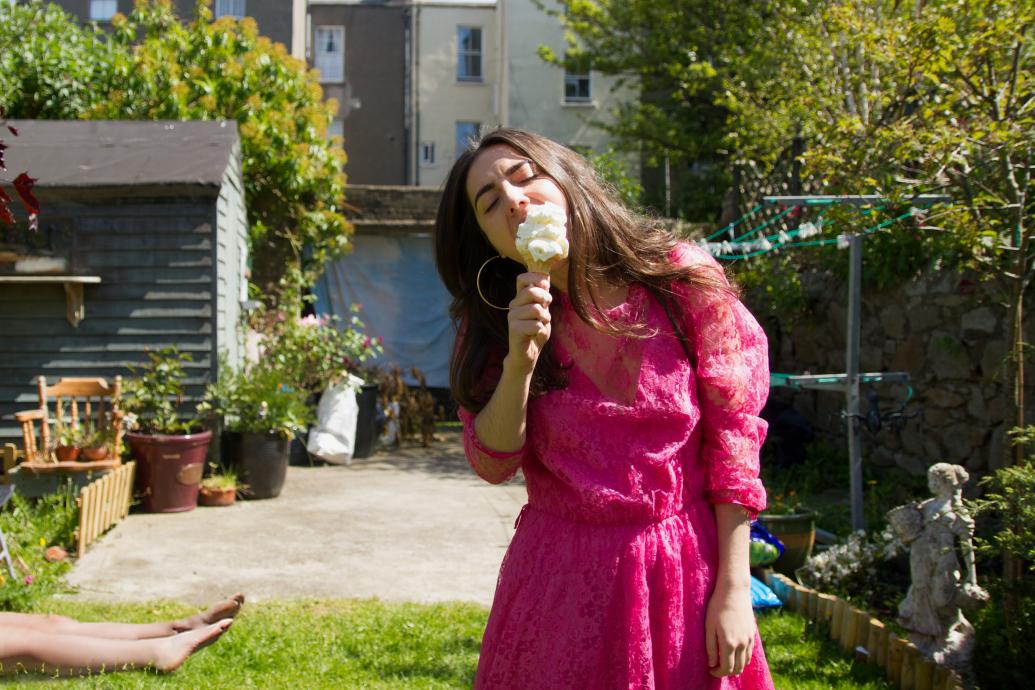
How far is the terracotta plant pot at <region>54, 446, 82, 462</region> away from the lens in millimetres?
6387

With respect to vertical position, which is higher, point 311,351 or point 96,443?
point 311,351

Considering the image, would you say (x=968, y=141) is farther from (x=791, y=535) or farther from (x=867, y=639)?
(x=791, y=535)

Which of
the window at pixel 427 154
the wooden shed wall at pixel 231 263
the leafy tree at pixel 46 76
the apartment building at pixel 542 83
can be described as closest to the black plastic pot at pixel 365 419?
the wooden shed wall at pixel 231 263

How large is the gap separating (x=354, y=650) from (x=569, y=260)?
118 inches

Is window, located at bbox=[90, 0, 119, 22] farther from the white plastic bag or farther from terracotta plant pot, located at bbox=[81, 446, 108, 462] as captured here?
terracotta plant pot, located at bbox=[81, 446, 108, 462]

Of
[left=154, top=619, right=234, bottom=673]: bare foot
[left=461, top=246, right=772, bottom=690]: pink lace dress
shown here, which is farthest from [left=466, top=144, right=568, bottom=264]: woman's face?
[left=154, top=619, right=234, bottom=673]: bare foot

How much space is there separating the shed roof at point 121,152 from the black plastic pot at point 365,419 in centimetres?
305

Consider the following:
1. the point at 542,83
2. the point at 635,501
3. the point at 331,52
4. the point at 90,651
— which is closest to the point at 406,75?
the point at 331,52

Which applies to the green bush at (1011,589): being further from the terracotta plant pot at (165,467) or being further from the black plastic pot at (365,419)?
the black plastic pot at (365,419)

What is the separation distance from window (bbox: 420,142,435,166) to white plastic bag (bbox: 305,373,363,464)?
48.8ft

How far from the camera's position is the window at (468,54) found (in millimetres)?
23906

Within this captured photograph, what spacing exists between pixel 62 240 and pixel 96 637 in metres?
4.50

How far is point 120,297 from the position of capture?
24.7 ft

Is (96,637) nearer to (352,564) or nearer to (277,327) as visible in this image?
(352,564)
